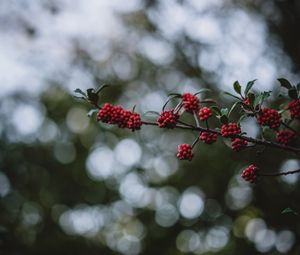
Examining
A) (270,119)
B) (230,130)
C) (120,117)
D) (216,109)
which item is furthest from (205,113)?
(120,117)

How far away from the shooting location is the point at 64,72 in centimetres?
862

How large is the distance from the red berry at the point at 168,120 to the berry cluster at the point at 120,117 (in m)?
0.10

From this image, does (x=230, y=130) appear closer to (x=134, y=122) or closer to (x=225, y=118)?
(x=225, y=118)

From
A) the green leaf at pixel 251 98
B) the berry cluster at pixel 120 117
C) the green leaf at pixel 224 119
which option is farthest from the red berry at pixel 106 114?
the green leaf at pixel 251 98

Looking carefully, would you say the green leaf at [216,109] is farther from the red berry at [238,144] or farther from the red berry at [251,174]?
the red berry at [251,174]

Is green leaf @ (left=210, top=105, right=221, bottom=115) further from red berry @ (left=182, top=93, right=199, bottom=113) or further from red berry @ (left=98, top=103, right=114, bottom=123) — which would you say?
red berry @ (left=98, top=103, right=114, bottom=123)

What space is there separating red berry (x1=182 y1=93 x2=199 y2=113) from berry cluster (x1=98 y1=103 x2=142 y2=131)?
256 millimetres

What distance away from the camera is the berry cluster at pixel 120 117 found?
59.1 inches

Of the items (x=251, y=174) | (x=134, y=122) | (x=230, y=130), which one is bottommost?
(x=251, y=174)

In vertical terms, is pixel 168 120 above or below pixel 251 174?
above

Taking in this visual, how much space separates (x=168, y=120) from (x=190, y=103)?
0.74 ft

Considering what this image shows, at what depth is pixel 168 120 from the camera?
1456 millimetres

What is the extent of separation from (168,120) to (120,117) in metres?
0.22

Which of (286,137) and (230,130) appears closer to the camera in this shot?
(230,130)
